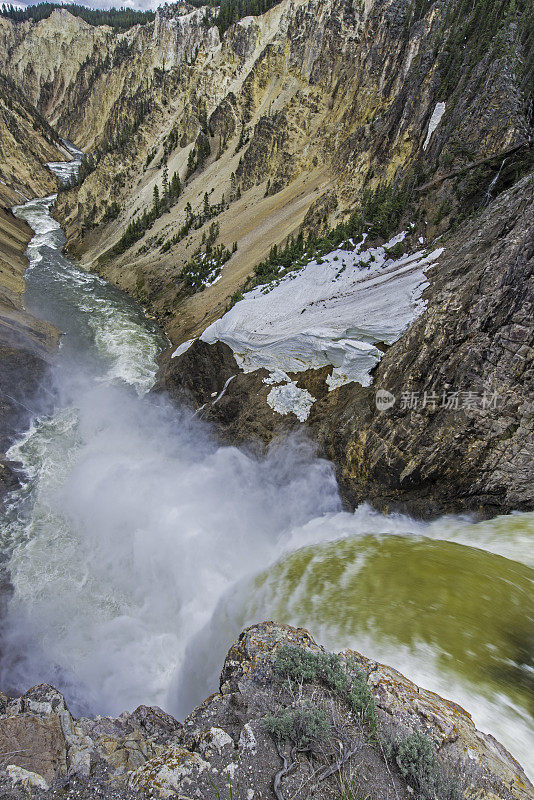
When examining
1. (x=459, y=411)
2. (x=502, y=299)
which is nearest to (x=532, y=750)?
(x=459, y=411)

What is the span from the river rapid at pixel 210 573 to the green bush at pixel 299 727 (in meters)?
1.97

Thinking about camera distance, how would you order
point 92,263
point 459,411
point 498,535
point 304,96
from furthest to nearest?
point 92,263, point 304,96, point 459,411, point 498,535

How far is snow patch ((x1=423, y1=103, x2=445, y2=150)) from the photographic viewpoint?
55.2 ft

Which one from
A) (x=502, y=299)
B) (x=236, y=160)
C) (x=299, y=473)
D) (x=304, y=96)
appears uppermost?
(x=304, y=96)

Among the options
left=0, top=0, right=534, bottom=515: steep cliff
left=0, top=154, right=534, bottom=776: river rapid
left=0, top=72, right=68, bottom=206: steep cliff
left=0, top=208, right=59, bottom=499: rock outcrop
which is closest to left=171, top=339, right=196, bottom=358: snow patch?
left=0, top=0, right=534, bottom=515: steep cliff

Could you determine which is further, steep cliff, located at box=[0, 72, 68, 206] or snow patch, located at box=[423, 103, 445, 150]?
steep cliff, located at box=[0, 72, 68, 206]

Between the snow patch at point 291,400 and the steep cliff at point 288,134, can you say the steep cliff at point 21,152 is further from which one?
the snow patch at point 291,400

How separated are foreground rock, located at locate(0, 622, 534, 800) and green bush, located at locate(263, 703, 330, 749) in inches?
0.7

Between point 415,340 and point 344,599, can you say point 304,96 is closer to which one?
point 415,340

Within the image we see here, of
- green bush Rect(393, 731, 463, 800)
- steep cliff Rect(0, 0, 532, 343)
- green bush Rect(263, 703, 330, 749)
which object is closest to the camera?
green bush Rect(393, 731, 463, 800)

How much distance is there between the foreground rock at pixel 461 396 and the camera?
26.2ft

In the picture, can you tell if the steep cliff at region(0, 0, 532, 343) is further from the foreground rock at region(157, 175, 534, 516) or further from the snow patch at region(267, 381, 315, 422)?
the snow patch at region(267, 381, 315, 422)

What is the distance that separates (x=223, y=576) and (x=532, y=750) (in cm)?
666

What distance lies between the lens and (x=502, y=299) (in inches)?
316
